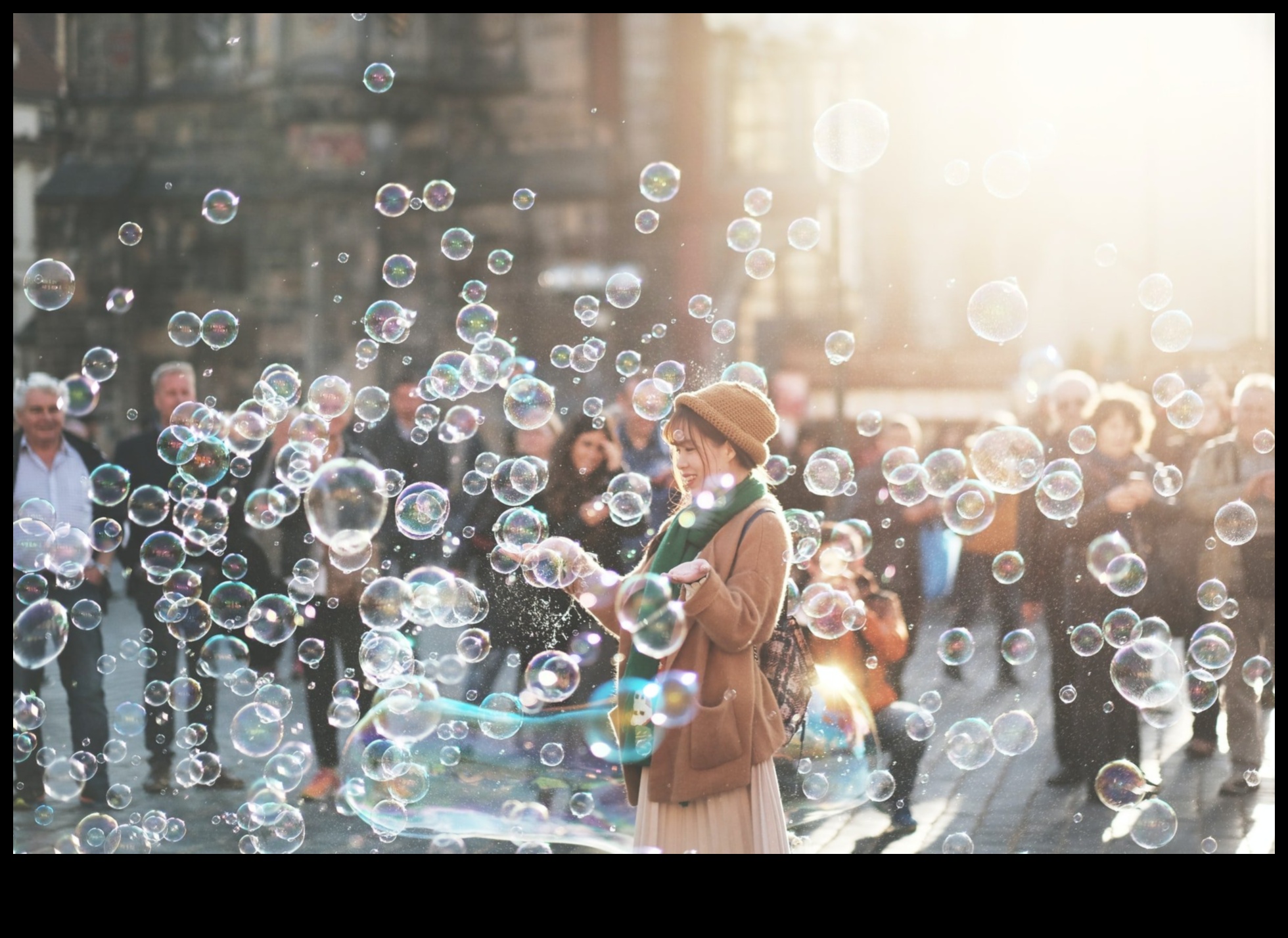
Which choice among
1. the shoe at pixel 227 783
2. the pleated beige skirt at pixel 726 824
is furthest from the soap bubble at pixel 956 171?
the pleated beige skirt at pixel 726 824

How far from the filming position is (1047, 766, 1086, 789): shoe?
15.8 feet

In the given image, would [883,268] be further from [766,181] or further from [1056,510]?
[1056,510]

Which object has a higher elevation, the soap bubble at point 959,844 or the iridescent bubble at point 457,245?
the iridescent bubble at point 457,245

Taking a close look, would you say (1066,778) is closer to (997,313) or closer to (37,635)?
(997,313)

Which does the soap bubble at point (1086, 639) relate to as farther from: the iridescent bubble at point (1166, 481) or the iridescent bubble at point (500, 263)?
the iridescent bubble at point (500, 263)

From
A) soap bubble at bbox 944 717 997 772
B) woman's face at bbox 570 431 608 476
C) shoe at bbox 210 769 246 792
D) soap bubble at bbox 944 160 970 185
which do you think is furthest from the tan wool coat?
soap bubble at bbox 944 160 970 185

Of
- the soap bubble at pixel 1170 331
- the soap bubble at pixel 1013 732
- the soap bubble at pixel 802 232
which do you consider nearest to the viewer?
the soap bubble at pixel 1013 732

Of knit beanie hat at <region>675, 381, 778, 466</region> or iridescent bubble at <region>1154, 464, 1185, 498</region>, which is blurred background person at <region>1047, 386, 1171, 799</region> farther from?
knit beanie hat at <region>675, 381, 778, 466</region>

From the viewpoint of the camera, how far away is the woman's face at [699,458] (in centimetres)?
277

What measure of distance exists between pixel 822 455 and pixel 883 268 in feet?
38.0

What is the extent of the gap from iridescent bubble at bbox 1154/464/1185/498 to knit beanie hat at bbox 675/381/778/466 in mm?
2528

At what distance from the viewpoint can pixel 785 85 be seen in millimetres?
15039

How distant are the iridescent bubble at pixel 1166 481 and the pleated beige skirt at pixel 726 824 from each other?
2.59 metres

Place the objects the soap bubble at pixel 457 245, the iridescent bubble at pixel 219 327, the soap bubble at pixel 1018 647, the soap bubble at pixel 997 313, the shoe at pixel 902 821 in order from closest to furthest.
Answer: the shoe at pixel 902 821 < the soap bubble at pixel 1018 647 < the iridescent bubble at pixel 219 327 < the soap bubble at pixel 997 313 < the soap bubble at pixel 457 245
